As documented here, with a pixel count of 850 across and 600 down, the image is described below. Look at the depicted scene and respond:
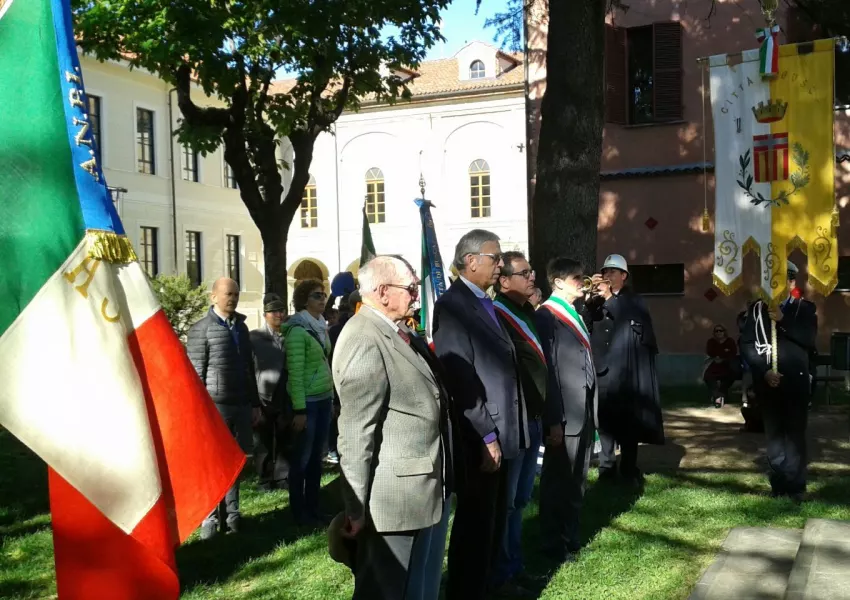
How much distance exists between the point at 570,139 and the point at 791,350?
347cm

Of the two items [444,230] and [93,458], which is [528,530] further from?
[444,230]

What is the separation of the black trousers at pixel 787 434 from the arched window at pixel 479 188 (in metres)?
31.0

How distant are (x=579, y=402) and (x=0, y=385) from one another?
4.47 m

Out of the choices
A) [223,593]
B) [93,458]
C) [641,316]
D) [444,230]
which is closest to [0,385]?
[93,458]

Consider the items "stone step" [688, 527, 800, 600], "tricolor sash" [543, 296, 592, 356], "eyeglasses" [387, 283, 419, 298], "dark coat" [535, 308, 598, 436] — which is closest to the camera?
"eyeglasses" [387, 283, 419, 298]

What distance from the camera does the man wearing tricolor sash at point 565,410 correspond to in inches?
254

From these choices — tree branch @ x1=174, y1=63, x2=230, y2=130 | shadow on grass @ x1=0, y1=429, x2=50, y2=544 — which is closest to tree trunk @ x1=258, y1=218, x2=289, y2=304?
tree branch @ x1=174, y1=63, x2=230, y2=130

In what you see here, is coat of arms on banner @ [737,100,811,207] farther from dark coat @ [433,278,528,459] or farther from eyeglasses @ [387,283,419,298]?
eyeglasses @ [387,283,419,298]

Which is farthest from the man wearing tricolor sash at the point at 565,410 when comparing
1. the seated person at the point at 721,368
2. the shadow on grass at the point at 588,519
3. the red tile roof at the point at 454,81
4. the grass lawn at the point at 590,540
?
the red tile roof at the point at 454,81

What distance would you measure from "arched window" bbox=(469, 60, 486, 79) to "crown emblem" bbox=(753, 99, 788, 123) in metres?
33.2

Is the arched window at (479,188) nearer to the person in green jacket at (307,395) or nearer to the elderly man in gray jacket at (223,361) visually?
the person in green jacket at (307,395)

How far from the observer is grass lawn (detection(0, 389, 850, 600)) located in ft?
19.5

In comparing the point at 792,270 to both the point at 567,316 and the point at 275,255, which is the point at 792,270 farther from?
the point at 275,255

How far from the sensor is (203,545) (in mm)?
6938
